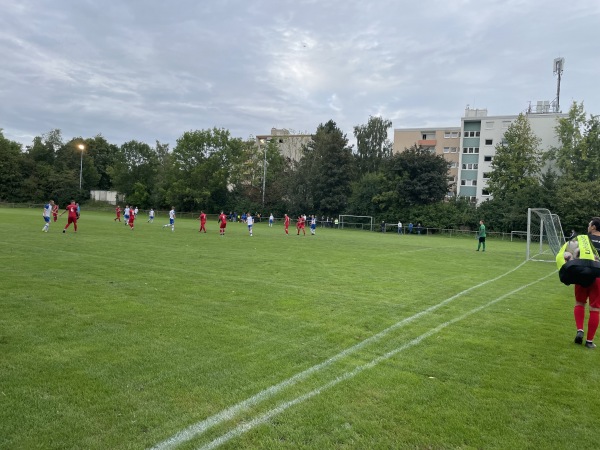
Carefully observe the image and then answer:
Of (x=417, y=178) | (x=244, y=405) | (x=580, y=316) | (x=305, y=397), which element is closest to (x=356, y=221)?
(x=417, y=178)

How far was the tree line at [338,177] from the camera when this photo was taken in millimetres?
50906

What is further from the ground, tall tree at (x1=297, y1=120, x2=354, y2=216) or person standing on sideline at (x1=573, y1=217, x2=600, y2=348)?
tall tree at (x1=297, y1=120, x2=354, y2=216)

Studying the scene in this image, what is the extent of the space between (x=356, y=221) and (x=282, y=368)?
5416cm

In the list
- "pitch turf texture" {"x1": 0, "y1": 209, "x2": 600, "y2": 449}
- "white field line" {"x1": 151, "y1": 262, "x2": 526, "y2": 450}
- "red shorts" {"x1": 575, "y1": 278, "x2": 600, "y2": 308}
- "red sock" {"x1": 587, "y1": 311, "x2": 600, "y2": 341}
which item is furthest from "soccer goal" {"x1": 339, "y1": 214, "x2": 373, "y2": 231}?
"white field line" {"x1": 151, "y1": 262, "x2": 526, "y2": 450}

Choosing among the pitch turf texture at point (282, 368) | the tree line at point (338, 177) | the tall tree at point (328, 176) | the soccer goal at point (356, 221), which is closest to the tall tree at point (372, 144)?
the tree line at point (338, 177)

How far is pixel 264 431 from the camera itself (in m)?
3.68

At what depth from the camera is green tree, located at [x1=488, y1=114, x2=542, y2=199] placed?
2147 inches

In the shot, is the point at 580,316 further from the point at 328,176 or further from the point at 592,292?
the point at 328,176

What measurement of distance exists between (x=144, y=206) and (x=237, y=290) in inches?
2900

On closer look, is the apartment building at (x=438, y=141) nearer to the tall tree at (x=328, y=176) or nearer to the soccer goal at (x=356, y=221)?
the tall tree at (x=328, y=176)

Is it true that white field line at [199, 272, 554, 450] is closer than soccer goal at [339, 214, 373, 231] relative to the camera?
Yes

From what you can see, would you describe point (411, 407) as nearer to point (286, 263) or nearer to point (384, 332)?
point (384, 332)

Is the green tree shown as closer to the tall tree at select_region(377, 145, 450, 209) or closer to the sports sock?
the tall tree at select_region(377, 145, 450, 209)

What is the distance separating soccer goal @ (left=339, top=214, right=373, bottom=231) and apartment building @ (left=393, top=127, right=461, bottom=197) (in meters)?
16.5
